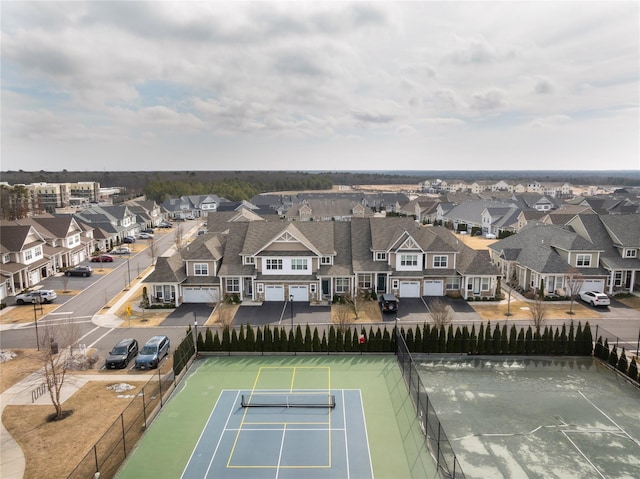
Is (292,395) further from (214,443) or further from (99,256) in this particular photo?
(99,256)

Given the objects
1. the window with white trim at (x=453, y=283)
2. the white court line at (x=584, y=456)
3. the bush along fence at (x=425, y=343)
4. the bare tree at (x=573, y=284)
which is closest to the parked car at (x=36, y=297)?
the bush along fence at (x=425, y=343)

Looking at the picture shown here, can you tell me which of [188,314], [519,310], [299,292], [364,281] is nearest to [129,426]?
[188,314]

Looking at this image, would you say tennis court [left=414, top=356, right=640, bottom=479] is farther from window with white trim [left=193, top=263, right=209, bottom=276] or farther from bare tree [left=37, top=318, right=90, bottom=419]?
window with white trim [left=193, top=263, right=209, bottom=276]

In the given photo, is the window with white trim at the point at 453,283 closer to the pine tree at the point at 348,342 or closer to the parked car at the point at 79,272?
the pine tree at the point at 348,342

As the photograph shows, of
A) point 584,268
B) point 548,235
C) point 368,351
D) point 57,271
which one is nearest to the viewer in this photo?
point 368,351

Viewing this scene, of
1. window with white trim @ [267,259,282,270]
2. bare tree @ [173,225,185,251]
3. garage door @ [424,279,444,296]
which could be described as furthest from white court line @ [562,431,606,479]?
bare tree @ [173,225,185,251]

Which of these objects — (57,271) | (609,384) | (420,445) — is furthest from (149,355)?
(57,271)
